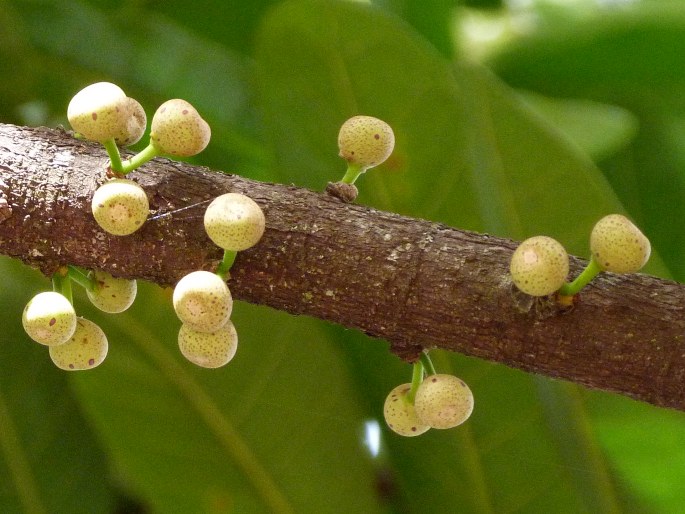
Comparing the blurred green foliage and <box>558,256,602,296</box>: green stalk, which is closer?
<box>558,256,602,296</box>: green stalk

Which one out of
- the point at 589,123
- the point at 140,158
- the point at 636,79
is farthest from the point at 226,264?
the point at 636,79

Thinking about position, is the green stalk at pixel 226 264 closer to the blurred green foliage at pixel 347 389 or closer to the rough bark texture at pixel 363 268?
the rough bark texture at pixel 363 268

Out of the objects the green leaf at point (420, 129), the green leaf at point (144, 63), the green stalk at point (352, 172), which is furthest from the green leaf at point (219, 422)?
the green stalk at point (352, 172)

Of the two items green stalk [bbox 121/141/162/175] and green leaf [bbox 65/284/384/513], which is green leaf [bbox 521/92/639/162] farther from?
green stalk [bbox 121/141/162/175]

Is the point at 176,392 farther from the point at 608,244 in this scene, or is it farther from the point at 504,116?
the point at 608,244

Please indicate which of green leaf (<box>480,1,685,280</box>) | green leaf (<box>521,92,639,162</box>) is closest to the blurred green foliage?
green leaf (<box>521,92,639,162</box>)

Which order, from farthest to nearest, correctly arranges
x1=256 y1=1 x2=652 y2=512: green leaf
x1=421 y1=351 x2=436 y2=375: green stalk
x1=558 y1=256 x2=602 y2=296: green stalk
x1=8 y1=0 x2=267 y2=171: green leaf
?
x1=8 y1=0 x2=267 y2=171: green leaf < x1=256 y1=1 x2=652 y2=512: green leaf < x1=421 y1=351 x2=436 y2=375: green stalk < x1=558 y1=256 x2=602 y2=296: green stalk

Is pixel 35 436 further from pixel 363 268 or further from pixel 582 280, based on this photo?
pixel 582 280
